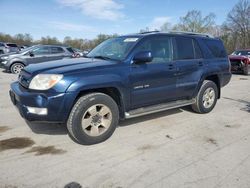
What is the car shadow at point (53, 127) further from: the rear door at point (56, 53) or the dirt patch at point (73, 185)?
the rear door at point (56, 53)

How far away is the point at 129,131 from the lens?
4648 millimetres

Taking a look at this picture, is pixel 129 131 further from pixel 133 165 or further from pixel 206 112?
pixel 206 112

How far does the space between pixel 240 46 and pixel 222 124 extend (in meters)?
46.5

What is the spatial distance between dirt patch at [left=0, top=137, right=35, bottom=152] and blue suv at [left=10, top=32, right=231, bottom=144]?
18.7 inches

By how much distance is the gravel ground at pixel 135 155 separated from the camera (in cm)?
305

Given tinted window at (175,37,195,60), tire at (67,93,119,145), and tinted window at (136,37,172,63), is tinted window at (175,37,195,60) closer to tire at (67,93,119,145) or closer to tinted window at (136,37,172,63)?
tinted window at (136,37,172,63)

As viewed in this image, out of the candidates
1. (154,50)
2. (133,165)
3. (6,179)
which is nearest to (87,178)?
(133,165)

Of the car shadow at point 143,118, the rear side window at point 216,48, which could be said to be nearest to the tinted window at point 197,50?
the rear side window at point 216,48

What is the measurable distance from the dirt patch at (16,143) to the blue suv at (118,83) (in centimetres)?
47

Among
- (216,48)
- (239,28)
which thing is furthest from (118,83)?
(239,28)

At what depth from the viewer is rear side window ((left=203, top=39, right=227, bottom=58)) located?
6.00 m

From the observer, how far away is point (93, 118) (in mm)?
4031

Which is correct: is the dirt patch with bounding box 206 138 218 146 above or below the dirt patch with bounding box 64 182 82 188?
above

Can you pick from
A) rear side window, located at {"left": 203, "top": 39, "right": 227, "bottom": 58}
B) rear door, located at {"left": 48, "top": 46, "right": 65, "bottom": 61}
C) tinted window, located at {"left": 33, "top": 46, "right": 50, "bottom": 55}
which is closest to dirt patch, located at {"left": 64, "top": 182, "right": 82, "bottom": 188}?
rear side window, located at {"left": 203, "top": 39, "right": 227, "bottom": 58}
